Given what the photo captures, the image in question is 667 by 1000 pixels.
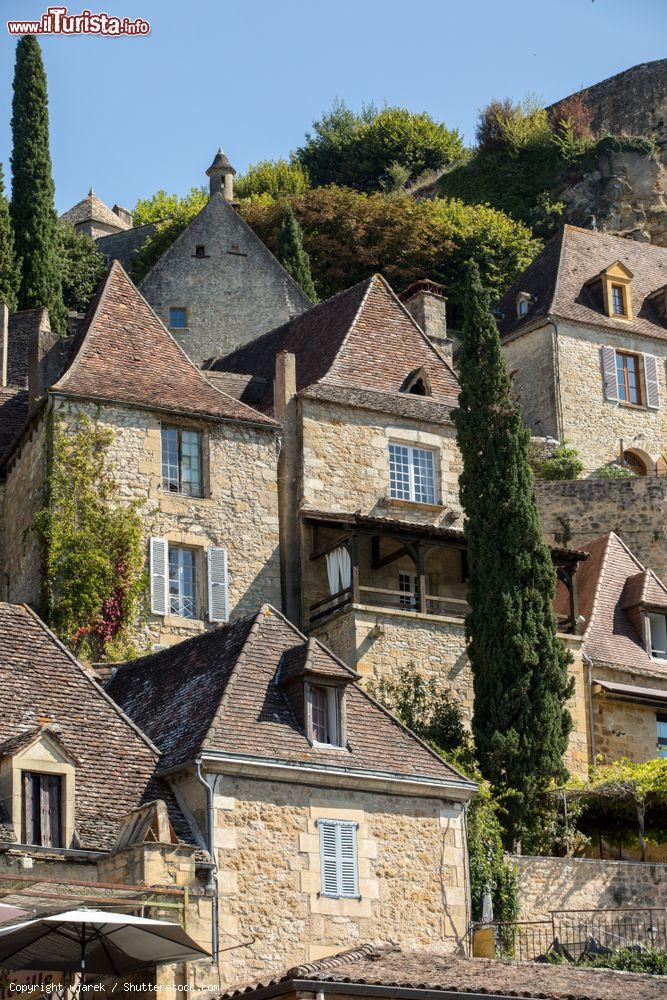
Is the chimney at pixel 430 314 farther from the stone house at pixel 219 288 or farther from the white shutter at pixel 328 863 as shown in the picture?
the white shutter at pixel 328 863

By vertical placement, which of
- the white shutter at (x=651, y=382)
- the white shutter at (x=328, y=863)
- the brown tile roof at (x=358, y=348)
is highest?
the white shutter at (x=651, y=382)

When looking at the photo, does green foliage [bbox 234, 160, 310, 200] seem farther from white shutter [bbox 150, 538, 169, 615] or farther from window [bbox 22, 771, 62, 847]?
window [bbox 22, 771, 62, 847]

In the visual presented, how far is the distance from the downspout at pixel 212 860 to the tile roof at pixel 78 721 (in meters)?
0.94

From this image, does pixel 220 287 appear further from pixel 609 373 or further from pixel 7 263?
pixel 609 373

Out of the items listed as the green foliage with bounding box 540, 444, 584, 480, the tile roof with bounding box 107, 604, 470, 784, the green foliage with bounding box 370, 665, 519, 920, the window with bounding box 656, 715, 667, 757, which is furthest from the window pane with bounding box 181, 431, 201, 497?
the green foliage with bounding box 540, 444, 584, 480

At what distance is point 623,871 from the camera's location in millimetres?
27891

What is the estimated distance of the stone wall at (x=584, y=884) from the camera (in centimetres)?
2700

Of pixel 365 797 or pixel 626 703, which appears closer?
pixel 365 797

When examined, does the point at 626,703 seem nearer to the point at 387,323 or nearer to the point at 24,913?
the point at 387,323

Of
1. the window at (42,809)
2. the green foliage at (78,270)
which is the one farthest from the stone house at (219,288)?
the window at (42,809)

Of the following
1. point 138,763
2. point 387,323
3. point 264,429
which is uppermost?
point 387,323

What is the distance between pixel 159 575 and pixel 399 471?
610 cm

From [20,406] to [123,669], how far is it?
1148cm

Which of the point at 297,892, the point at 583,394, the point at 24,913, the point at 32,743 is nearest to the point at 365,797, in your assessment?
the point at 297,892
